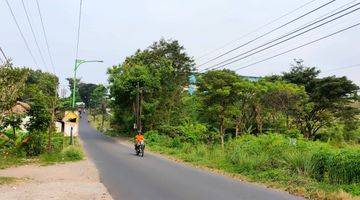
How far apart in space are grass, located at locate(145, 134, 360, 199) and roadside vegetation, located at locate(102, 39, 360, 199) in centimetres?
3

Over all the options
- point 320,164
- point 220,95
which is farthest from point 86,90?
point 320,164

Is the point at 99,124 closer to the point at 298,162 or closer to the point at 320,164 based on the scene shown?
the point at 298,162

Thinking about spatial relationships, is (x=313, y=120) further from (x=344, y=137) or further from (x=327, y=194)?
(x=327, y=194)

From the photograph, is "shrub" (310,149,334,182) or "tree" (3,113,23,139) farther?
"tree" (3,113,23,139)

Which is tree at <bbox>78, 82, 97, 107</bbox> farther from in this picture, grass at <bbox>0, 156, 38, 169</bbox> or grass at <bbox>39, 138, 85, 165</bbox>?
grass at <bbox>0, 156, 38, 169</bbox>

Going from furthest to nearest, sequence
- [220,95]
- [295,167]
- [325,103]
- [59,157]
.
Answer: [325,103], [220,95], [59,157], [295,167]

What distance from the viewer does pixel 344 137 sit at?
5031 centimetres

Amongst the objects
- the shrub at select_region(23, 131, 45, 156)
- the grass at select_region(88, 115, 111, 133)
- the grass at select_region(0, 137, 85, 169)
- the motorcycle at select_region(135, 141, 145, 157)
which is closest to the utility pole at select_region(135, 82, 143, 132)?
the motorcycle at select_region(135, 141, 145, 157)

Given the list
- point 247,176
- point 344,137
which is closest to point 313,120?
point 344,137

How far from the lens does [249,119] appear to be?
169 feet

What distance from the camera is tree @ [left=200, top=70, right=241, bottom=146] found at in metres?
45.1

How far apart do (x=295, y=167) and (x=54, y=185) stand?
936 centimetres

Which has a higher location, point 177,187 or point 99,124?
point 99,124

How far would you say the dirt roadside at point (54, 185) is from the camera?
13320 millimetres
